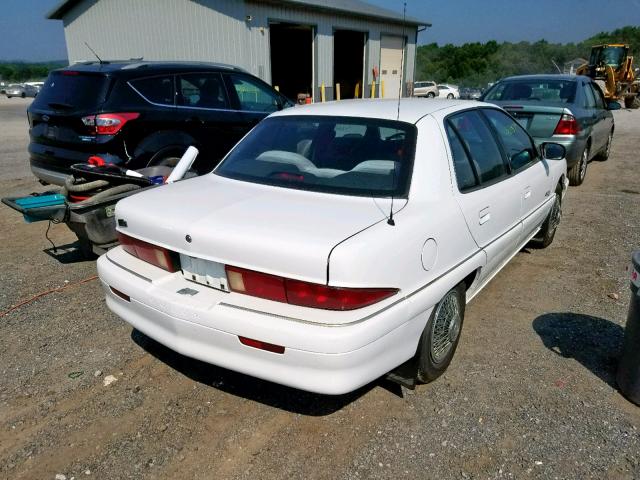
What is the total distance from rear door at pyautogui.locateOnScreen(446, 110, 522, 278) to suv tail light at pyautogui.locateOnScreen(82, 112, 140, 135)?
3470mm

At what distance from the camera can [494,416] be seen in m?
2.62

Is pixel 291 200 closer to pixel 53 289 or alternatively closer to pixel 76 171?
pixel 76 171

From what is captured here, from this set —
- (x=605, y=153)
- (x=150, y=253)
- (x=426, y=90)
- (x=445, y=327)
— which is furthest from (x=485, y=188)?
(x=426, y=90)

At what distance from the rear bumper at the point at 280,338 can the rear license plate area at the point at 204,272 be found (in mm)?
36

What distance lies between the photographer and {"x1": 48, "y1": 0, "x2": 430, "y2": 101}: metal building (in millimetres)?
15766

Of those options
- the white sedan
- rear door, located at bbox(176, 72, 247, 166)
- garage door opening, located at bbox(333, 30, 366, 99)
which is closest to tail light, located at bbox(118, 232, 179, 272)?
the white sedan

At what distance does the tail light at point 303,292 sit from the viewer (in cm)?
214

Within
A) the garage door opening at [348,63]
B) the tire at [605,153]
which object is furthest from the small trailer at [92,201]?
the garage door opening at [348,63]

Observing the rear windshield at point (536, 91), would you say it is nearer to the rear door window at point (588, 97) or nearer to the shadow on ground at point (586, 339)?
the rear door window at point (588, 97)

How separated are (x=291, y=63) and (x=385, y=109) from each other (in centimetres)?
2285

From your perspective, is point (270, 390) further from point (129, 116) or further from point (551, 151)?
point (129, 116)

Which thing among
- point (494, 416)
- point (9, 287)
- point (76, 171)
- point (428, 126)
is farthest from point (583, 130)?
point (9, 287)

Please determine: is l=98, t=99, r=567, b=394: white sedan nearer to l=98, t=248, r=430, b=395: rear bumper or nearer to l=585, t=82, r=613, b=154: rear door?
l=98, t=248, r=430, b=395: rear bumper

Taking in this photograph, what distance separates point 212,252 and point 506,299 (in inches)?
103
